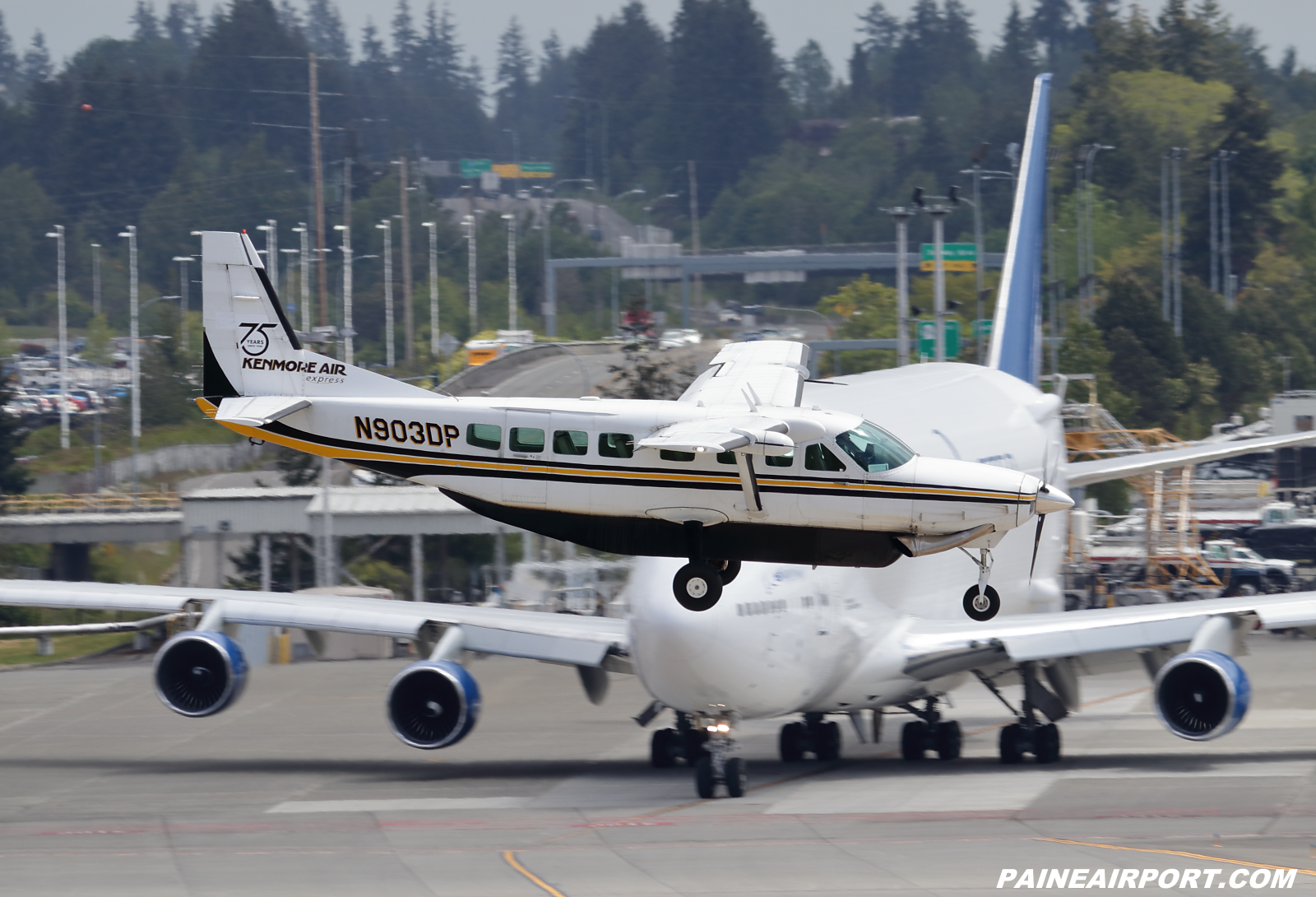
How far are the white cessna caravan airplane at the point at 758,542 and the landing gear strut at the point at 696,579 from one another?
0.04m

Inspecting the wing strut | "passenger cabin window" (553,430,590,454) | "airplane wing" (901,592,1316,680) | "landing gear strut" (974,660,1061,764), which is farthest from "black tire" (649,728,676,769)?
"passenger cabin window" (553,430,590,454)

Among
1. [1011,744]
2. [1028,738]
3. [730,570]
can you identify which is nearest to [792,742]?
[1011,744]

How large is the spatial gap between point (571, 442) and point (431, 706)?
22.3 metres

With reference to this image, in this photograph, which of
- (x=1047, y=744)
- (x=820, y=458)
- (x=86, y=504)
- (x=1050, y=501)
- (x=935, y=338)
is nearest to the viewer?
(x=820, y=458)

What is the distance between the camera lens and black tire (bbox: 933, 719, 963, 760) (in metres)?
56.0

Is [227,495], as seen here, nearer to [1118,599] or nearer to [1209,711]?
[1118,599]

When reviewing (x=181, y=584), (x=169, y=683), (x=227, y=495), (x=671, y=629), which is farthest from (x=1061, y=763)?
(x=181, y=584)

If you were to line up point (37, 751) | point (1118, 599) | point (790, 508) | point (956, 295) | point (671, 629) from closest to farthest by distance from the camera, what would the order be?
point (790, 508)
point (671, 629)
point (37, 751)
point (1118, 599)
point (956, 295)

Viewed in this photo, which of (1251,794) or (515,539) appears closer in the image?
(1251,794)

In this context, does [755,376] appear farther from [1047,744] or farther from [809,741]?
[809,741]

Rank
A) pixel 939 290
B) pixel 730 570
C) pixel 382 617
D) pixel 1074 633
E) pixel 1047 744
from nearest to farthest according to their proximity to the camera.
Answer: pixel 730 570 < pixel 1074 633 < pixel 1047 744 < pixel 382 617 < pixel 939 290

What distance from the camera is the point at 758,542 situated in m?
30.5

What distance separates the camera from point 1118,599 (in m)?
88.9

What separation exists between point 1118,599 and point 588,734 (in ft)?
115
